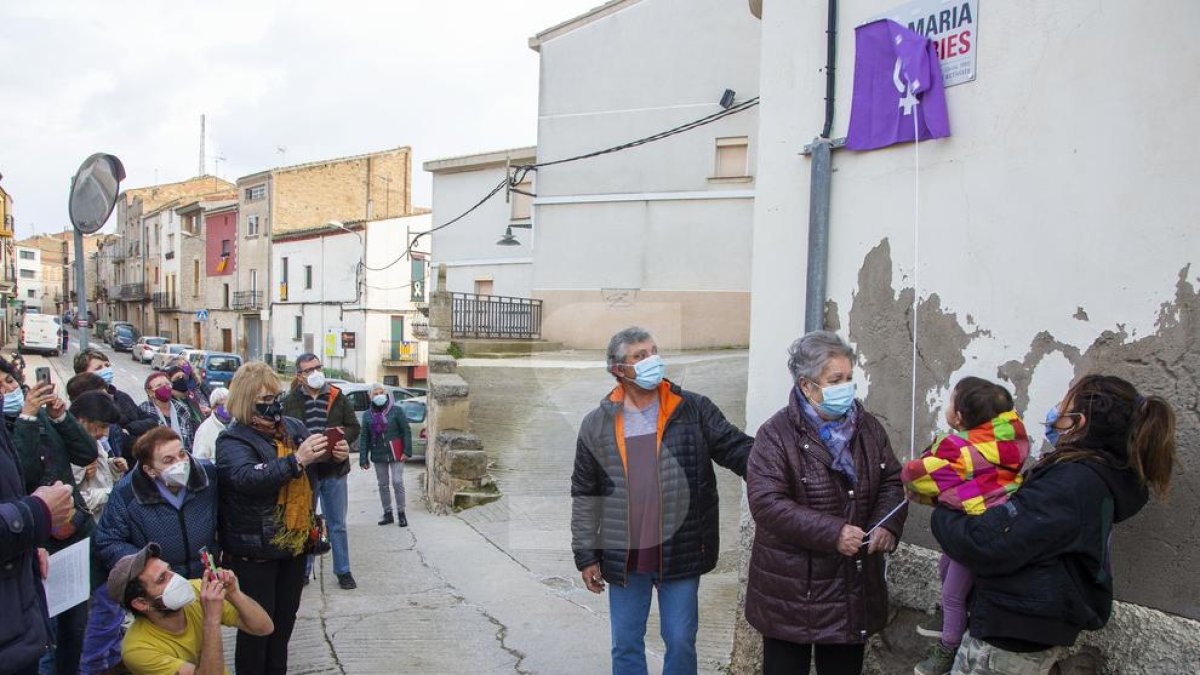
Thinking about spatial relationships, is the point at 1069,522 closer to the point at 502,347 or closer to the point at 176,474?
the point at 176,474

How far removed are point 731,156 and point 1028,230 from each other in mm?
14243

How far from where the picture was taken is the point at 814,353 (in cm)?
292

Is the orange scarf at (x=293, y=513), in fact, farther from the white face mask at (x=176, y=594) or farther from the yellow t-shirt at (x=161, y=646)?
the white face mask at (x=176, y=594)

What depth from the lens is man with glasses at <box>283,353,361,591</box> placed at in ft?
19.2

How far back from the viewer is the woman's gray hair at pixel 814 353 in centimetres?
289

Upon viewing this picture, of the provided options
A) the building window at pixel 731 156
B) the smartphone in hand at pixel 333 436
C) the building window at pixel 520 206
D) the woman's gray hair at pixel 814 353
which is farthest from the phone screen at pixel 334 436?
the building window at pixel 520 206

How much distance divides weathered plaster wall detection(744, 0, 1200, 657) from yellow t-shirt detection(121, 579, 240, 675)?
270 cm

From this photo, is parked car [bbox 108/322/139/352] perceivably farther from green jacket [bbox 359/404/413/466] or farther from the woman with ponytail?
the woman with ponytail

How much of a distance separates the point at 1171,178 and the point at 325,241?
34444mm

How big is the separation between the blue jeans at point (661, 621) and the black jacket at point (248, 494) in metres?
1.54

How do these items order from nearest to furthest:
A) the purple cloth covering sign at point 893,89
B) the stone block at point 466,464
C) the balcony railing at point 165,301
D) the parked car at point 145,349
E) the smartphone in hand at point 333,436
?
the purple cloth covering sign at point 893,89 < the smartphone in hand at point 333,436 < the stone block at point 466,464 < the parked car at point 145,349 < the balcony railing at point 165,301

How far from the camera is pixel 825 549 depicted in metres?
2.67

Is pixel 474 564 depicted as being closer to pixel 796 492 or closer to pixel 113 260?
pixel 796 492

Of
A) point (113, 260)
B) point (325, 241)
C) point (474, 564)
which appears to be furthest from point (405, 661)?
point (113, 260)
